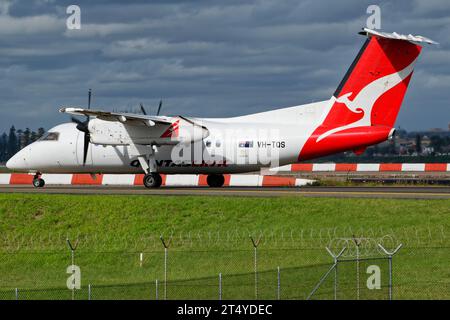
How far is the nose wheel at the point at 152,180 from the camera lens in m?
46.9

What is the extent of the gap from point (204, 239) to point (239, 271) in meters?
5.31

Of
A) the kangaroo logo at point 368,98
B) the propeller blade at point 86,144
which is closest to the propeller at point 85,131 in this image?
the propeller blade at point 86,144

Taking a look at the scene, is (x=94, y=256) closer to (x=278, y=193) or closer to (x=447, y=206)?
(x=278, y=193)

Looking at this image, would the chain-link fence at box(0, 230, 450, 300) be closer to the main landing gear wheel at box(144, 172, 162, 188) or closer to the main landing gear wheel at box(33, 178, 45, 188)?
the main landing gear wheel at box(144, 172, 162, 188)

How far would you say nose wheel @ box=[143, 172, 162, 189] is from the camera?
154 ft

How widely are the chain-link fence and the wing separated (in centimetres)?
967

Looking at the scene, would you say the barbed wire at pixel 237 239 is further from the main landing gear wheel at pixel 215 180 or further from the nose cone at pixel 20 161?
the nose cone at pixel 20 161

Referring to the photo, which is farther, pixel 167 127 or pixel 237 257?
pixel 167 127

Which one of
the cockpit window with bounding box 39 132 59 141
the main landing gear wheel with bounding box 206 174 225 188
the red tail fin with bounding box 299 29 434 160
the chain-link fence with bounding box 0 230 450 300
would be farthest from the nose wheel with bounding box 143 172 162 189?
the chain-link fence with bounding box 0 230 450 300

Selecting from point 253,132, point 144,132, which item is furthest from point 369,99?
point 144,132
